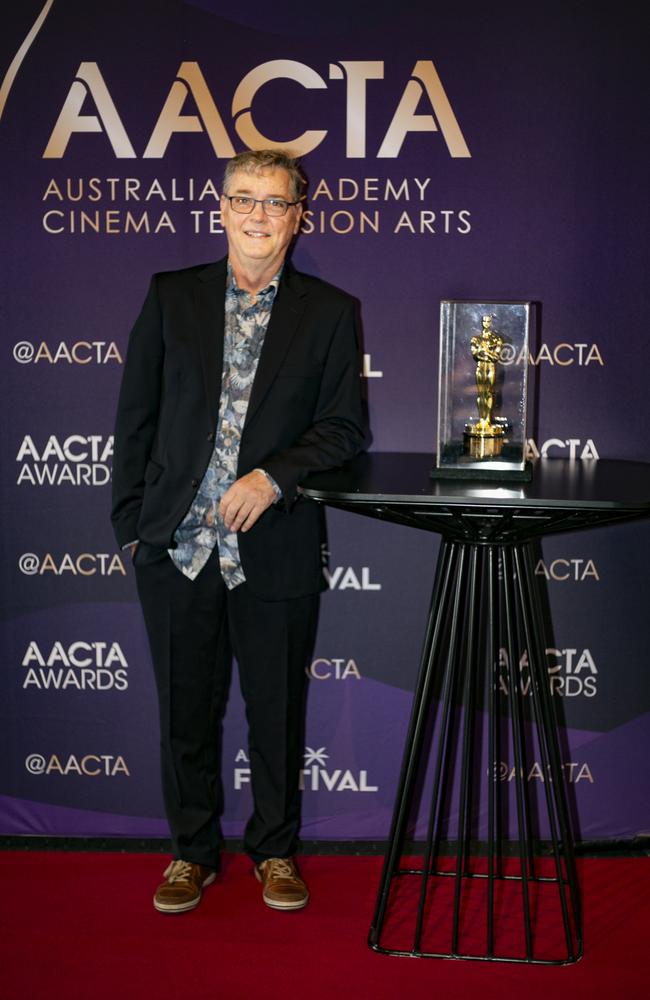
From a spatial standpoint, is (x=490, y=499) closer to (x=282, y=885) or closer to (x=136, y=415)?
(x=136, y=415)

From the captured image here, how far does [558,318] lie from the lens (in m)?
3.16

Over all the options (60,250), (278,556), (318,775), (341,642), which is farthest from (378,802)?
(60,250)

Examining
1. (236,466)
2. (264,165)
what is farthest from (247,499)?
(264,165)

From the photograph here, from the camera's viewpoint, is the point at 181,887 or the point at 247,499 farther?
the point at 181,887

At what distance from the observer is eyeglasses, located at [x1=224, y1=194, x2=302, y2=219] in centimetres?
273

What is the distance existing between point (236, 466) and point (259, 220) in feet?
2.02

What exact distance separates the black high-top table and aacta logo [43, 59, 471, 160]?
3.03 ft

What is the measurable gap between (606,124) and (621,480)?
111 cm

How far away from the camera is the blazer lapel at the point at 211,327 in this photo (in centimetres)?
277

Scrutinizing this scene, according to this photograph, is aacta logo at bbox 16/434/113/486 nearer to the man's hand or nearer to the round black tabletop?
the man's hand

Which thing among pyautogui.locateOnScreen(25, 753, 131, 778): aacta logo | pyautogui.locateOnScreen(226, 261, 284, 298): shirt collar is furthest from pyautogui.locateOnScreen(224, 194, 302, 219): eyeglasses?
pyautogui.locateOnScreen(25, 753, 131, 778): aacta logo

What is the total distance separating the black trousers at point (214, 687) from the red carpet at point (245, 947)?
7.9 inches

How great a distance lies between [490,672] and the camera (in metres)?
2.74

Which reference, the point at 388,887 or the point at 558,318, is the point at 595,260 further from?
the point at 388,887
